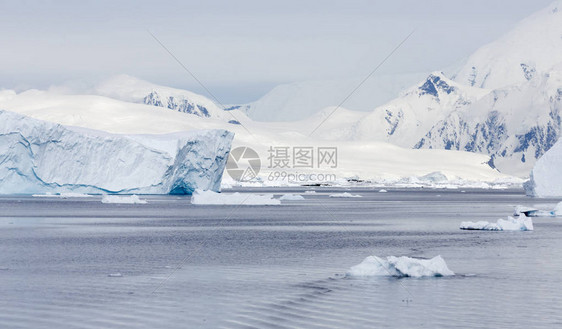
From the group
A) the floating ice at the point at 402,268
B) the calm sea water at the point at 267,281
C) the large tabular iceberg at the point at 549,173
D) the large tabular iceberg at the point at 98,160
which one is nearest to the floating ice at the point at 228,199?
the large tabular iceberg at the point at 98,160

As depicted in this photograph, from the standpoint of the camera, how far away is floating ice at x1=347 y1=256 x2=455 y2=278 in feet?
66.8

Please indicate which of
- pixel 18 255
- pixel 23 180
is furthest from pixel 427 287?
pixel 23 180

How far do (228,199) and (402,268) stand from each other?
54522 mm

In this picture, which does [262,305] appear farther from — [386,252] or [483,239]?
[483,239]

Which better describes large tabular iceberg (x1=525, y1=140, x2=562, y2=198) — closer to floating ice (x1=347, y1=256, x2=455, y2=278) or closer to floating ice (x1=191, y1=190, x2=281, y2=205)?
floating ice (x1=191, y1=190, x2=281, y2=205)

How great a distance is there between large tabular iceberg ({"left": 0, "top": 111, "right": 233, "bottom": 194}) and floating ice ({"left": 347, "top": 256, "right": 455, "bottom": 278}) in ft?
184

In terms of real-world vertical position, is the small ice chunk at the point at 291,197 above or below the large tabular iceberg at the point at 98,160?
below

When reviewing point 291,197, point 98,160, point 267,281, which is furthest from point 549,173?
point 267,281

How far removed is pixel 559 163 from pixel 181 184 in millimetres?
34086

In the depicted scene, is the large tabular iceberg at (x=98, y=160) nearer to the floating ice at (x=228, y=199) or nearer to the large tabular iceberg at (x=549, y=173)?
the floating ice at (x=228, y=199)

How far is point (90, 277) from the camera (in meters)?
21.2

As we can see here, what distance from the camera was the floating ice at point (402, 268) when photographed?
20.4 metres

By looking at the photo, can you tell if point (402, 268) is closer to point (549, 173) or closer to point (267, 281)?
point (267, 281)

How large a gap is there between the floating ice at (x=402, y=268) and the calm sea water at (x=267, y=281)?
0.45 metres
